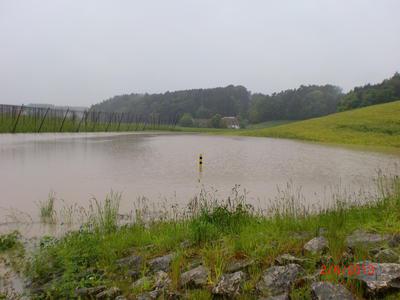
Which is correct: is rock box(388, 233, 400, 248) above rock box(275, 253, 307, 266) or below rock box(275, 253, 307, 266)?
above

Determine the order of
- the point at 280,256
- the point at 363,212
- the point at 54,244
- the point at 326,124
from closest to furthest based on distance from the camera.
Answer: the point at 280,256
the point at 54,244
the point at 363,212
the point at 326,124

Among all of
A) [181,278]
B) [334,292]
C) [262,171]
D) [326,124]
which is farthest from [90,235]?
[326,124]

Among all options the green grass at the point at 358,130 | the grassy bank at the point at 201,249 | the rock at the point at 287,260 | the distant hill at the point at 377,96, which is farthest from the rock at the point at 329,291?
the distant hill at the point at 377,96

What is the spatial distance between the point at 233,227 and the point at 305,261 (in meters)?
1.64

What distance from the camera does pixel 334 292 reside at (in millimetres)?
3041

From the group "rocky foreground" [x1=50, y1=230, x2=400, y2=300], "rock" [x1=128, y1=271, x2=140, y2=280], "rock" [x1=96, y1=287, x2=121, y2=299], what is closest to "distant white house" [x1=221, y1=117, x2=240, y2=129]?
"rocky foreground" [x1=50, y1=230, x2=400, y2=300]

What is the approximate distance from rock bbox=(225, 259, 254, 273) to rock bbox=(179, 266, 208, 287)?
0.31 m

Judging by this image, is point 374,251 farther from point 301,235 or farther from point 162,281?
point 162,281

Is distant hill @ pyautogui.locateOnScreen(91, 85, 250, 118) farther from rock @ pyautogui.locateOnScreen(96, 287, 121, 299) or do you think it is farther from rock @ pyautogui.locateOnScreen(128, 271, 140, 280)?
rock @ pyautogui.locateOnScreen(96, 287, 121, 299)

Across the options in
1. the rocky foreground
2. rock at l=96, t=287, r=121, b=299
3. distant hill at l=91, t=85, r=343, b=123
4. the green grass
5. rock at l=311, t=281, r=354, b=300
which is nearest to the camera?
rock at l=311, t=281, r=354, b=300

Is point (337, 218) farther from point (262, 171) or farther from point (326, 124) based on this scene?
point (326, 124)

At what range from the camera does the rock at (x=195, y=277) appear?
3.61 meters

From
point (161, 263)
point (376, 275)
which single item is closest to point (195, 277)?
point (161, 263)

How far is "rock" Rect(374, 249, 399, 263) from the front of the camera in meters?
3.61
